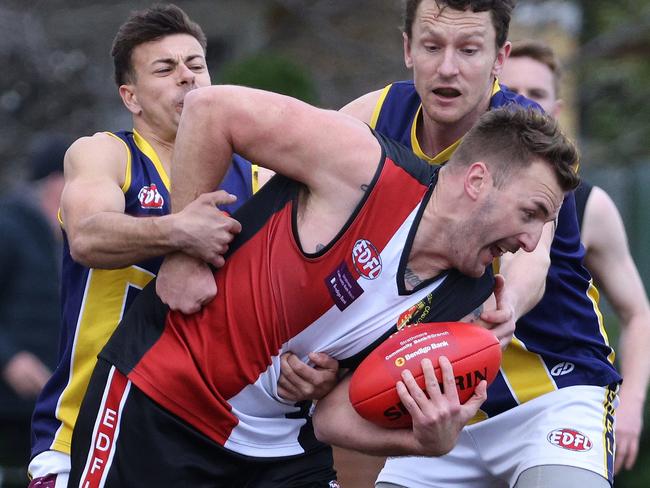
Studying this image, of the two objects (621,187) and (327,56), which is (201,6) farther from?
(621,187)

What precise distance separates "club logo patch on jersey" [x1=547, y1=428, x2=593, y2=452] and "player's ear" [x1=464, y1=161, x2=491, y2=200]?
1.35 m

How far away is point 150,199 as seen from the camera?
186 inches

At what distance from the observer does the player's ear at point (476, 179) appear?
4.10 metres

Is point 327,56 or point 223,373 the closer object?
point 223,373

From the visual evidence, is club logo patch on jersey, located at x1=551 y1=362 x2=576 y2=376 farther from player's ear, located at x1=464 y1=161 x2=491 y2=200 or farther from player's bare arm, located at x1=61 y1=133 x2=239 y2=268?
player's bare arm, located at x1=61 y1=133 x2=239 y2=268

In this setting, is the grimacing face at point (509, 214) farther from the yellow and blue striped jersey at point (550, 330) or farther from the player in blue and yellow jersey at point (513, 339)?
the yellow and blue striped jersey at point (550, 330)

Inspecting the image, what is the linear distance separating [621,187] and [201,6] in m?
5.51

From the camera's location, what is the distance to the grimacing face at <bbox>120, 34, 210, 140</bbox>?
5008 millimetres

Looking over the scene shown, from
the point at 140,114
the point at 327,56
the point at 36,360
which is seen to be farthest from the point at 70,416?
the point at 327,56

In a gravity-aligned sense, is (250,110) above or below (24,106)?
above

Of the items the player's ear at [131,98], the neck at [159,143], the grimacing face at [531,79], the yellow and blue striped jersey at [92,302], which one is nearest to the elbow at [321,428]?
the yellow and blue striped jersey at [92,302]

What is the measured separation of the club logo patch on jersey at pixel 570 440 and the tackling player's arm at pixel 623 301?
920 mm

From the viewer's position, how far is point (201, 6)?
13.9 metres

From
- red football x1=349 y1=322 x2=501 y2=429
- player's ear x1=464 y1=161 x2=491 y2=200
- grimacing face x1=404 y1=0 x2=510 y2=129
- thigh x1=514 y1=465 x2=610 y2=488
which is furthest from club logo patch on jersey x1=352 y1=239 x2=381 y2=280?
thigh x1=514 y1=465 x2=610 y2=488
